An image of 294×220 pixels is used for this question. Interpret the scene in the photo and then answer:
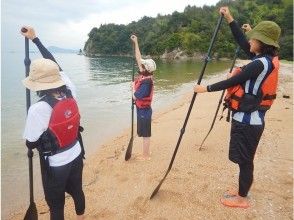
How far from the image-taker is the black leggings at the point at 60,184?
3797 millimetres

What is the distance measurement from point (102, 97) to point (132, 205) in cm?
1820

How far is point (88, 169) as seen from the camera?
8125 millimetres

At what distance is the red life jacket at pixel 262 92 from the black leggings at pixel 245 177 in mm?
847

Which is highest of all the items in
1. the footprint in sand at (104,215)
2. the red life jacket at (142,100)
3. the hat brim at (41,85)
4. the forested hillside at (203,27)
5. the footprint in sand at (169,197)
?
the forested hillside at (203,27)

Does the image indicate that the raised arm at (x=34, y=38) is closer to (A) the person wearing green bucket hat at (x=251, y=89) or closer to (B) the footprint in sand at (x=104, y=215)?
(A) the person wearing green bucket hat at (x=251, y=89)

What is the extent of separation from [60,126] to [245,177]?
2.85m

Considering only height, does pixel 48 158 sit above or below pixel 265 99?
below

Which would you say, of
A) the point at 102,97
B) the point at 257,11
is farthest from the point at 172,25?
the point at 102,97

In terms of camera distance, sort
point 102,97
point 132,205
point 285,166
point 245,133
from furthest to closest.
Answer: point 102,97 < point 285,166 < point 132,205 < point 245,133

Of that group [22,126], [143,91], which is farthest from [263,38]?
[22,126]

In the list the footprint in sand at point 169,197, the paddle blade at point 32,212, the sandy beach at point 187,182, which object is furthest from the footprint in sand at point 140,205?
the paddle blade at point 32,212

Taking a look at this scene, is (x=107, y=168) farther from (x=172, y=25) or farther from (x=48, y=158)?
(x=172, y=25)

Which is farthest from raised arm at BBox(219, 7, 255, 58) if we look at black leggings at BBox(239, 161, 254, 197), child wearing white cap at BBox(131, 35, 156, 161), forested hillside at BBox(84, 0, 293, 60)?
forested hillside at BBox(84, 0, 293, 60)

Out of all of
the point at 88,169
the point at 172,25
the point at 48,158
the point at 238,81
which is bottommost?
the point at 88,169
